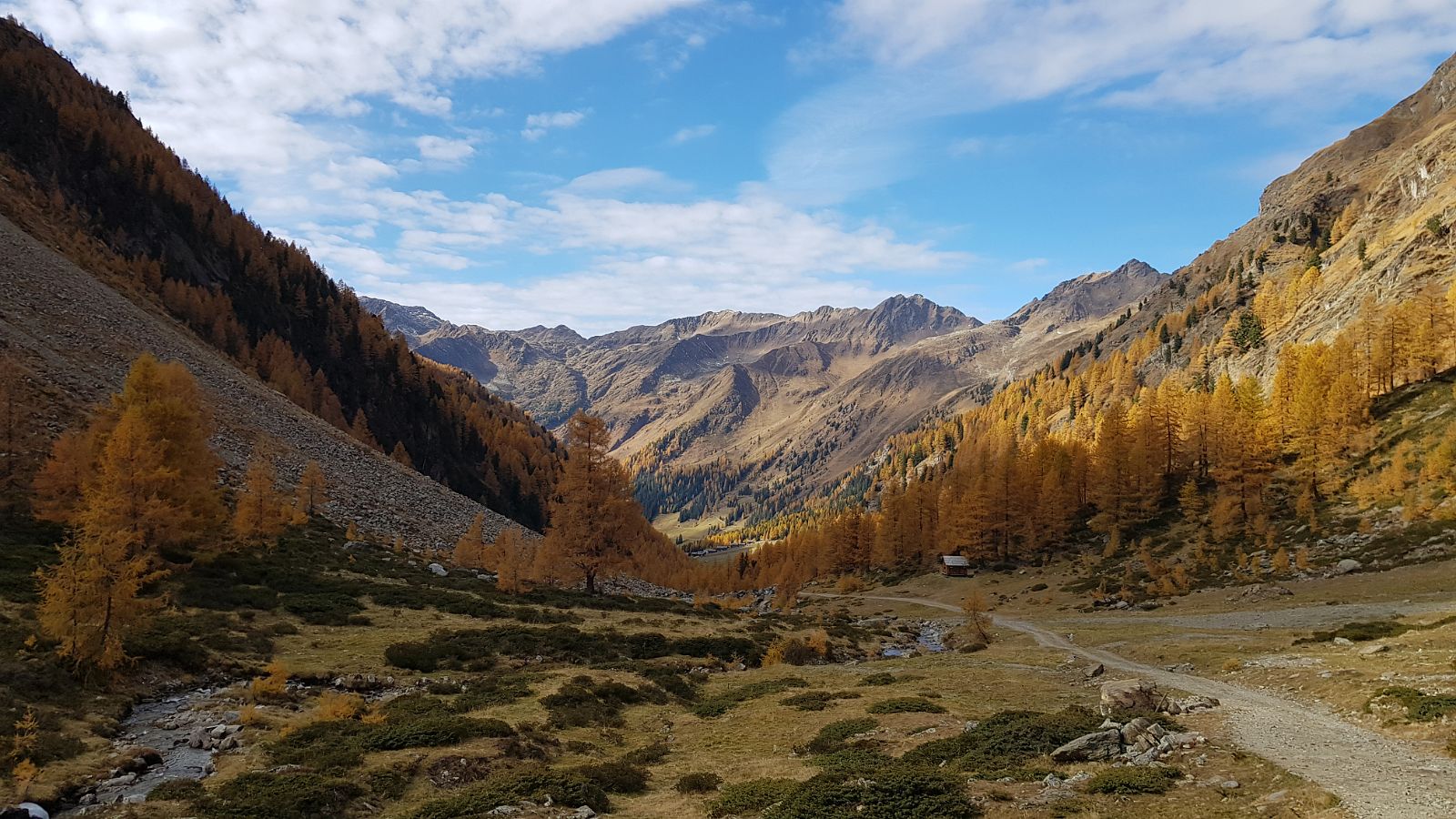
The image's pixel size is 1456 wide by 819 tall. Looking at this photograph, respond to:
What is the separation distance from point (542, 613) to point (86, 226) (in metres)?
118

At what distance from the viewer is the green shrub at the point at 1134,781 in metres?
13.5

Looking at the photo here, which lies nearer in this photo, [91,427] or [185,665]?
[185,665]

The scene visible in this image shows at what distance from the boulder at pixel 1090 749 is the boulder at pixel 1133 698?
15.2 feet

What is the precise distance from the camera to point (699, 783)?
17297mm

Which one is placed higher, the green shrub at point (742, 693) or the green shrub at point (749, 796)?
the green shrub at point (749, 796)

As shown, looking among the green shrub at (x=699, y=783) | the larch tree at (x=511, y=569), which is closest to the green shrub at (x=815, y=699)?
the green shrub at (x=699, y=783)

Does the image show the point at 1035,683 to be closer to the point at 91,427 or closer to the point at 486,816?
the point at 486,816

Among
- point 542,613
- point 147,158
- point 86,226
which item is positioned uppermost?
point 147,158

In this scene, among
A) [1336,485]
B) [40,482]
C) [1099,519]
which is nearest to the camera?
[40,482]

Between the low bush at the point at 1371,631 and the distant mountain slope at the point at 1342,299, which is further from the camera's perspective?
the distant mountain slope at the point at 1342,299

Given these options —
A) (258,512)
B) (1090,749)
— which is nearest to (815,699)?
(1090,749)

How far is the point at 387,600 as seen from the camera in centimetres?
4191

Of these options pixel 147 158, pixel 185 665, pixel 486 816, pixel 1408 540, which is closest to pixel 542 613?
pixel 185 665

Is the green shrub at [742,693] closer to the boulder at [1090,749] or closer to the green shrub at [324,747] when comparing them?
the green shrub at [324,747]
